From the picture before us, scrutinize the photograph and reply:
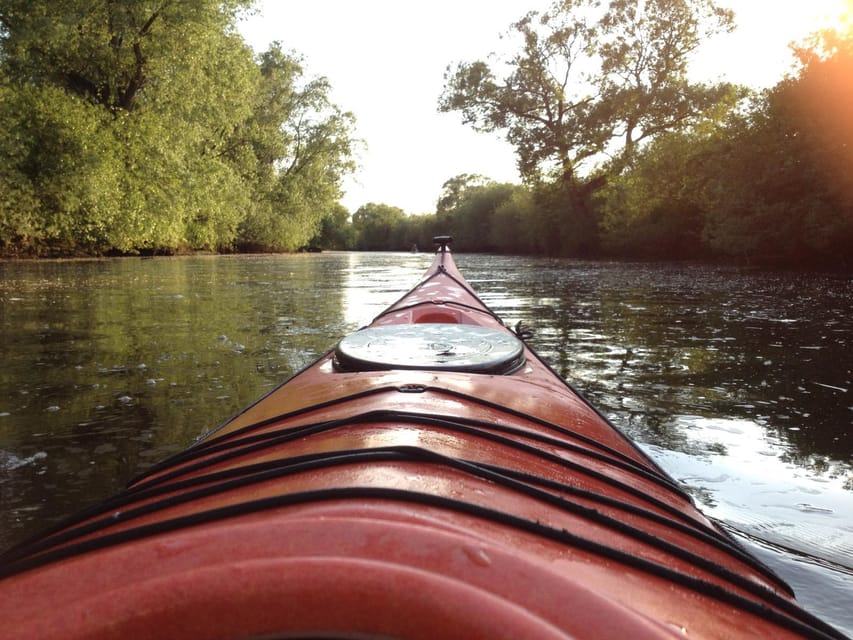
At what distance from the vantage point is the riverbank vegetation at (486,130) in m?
14.0

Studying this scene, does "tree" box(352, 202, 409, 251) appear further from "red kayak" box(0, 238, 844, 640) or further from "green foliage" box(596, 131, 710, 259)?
"red kayak" box(0, 238, 844, 640)

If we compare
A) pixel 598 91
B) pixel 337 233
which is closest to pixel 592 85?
pixel 598 91

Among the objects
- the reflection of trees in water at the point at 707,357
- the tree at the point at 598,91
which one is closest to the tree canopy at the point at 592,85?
the tree at the point at 598,91

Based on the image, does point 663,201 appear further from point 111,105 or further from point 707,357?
point 707,357

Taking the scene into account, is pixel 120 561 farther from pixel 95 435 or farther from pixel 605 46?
pixel 605 46

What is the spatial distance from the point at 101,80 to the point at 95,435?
15.6 meters

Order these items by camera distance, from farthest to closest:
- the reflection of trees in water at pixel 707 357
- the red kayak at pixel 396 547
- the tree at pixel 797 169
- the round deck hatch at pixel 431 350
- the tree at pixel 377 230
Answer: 1. the tree at pixel 377 230
2. the tree at pixel 797 169
3. the reflection of trees in water at pixel 707 357
4. the round deck hatch at pixel 431 350
5. the red kayak at pixel 396 547

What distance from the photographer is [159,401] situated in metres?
3.08

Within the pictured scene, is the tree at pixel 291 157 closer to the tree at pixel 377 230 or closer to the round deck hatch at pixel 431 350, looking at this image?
the round deck hatch at pixel 431 350

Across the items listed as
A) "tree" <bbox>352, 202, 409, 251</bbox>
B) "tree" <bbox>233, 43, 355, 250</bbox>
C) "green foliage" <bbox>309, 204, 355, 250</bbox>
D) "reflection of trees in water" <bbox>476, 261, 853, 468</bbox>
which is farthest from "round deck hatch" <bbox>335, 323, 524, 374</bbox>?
"tree" <bbox>352, 202, 409, 251</bbox>

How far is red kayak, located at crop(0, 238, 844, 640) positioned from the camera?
1.78ft

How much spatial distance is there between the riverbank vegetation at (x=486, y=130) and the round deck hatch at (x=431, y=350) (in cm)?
1366

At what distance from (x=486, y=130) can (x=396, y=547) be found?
26.0 meters

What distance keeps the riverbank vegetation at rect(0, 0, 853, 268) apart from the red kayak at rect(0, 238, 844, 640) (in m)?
14.6
